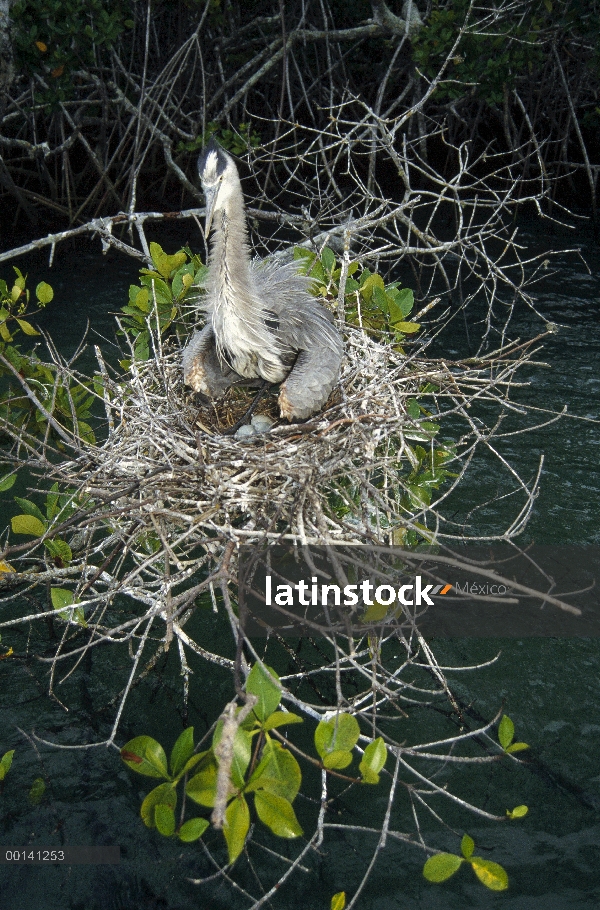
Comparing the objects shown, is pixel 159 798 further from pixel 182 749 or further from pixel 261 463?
pixel 261 463

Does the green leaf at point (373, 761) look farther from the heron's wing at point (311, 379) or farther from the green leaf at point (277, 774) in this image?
the heron's wing at point (311, 379)

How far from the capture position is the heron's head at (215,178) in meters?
4.02

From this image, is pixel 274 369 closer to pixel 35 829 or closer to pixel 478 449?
pixel 35 829

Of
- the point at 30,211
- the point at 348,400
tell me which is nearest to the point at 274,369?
the point at 348,400

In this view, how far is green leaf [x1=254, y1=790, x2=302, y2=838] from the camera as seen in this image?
103 inches

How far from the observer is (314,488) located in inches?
124

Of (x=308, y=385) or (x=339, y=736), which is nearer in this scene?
(x=339, y=736)

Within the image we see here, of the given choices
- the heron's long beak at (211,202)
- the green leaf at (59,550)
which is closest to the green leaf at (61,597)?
the green leaf at (59,550)

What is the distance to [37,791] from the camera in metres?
4.18

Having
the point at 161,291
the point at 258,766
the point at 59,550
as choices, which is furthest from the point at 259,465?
the point at 161,291

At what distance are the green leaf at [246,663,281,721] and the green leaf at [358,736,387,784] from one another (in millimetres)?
377

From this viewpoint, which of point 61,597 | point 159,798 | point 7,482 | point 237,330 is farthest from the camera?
point 7,482

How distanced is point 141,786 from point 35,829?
538mm

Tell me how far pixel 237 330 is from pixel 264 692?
189 cm
